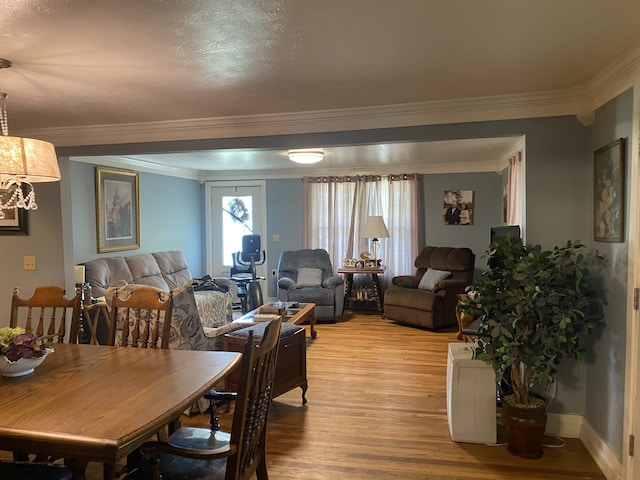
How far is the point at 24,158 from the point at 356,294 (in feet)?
18.0

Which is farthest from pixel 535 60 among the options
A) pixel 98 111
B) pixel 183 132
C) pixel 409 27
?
pixel 98 111

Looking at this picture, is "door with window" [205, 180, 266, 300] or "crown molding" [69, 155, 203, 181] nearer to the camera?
"crown molding" [69, 155, 203, 181]

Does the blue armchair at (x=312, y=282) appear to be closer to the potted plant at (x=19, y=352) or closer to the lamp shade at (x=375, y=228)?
the lamp shade at (x=375, y=228)

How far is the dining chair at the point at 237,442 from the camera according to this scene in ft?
5.06

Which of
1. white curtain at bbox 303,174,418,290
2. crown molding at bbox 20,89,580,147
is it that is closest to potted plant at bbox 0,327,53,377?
crown molding at bbox 20,89,580,147

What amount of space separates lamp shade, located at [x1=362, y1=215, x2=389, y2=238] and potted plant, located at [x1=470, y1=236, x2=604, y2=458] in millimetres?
3690

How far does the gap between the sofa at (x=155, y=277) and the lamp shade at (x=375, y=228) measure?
211cm

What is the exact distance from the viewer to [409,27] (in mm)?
1799

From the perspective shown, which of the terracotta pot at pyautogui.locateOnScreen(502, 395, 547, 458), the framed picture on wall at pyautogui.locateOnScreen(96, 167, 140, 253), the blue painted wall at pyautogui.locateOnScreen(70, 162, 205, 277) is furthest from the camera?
the framed picture on wall at pyautogui.locateOnScreen(96, 167, 140, 253)

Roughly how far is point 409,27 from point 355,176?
5.32m

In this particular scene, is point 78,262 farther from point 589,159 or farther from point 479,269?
point 479,269

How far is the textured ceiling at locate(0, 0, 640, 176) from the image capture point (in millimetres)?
1642

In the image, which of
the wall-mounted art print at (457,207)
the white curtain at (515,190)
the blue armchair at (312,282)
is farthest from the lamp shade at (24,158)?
the wall-mounted art print at (457,207)

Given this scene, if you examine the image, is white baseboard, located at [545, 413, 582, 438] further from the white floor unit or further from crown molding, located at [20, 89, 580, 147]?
crown molding, located at [20, 89, 580, 147]
